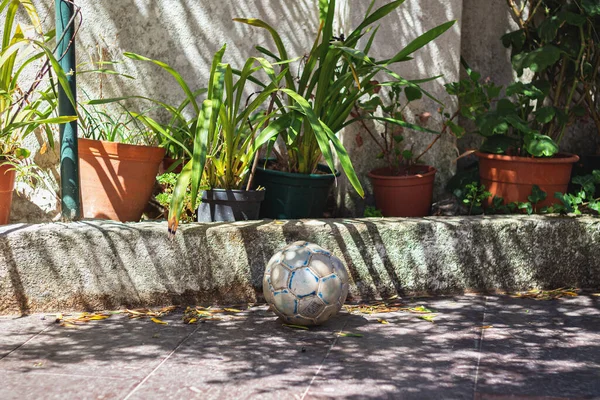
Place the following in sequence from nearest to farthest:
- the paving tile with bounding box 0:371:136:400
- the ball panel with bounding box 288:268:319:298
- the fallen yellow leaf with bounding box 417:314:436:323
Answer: the paving tile with bounding box 0:371:136:400, the ball panel with bounding box 288:268:319:298, the fallen yellow leaf with bounding box 417:314:436:323

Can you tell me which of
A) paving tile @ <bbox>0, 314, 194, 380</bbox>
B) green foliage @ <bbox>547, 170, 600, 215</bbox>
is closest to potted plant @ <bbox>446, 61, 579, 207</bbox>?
green foliage @ <bbox>547, 170, 600, 215</bbox>

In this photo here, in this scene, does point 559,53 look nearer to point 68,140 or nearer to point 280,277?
point 280,277

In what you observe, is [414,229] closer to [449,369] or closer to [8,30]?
[449,369]

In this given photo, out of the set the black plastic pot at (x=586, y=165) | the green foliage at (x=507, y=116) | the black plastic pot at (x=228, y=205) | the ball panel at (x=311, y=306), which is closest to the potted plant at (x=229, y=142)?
the black plastic pot at (x=228, y=205)

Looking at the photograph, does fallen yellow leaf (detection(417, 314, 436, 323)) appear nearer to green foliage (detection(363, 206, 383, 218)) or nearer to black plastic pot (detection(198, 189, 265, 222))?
green foliage (detection(363, 206, 383, 218))

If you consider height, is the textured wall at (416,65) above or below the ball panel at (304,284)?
above

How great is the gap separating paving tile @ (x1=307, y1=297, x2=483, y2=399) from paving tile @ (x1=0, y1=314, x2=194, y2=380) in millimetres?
710

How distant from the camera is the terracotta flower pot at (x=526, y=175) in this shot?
14.8 ft

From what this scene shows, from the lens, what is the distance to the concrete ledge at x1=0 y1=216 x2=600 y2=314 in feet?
12.2

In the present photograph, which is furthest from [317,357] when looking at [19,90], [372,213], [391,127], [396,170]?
[19,90]

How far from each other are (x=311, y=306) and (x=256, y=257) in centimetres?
58

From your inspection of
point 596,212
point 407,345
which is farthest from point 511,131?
point 407,345

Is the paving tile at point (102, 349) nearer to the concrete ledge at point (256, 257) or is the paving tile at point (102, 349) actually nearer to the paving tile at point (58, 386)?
the paving tile at point (58, 386)

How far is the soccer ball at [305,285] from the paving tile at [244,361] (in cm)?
10
